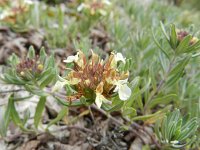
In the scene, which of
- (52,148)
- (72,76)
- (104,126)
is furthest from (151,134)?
(72,76)

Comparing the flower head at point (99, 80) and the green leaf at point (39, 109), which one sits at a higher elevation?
the flower head at point (99, 80)

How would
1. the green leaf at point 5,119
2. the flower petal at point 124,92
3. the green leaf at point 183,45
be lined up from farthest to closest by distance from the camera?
1. the green leaf at point 5,119
2. the green leaf at point 183,45
3. the flower petal at point 124,92

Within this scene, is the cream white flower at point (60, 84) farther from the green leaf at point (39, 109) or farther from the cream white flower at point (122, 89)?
the green leaf at point (39, 109)

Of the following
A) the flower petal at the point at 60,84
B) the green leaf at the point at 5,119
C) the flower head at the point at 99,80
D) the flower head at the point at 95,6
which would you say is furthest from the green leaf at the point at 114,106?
the flower head at the point at 95,6

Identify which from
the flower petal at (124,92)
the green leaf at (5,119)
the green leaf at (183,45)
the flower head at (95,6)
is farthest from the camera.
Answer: the flower head at (95,6)

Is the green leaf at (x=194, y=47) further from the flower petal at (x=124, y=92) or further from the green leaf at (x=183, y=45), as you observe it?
the flower petal at (x=124, y=92)

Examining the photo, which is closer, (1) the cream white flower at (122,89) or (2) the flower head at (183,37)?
(1) the cream white flower at (122,89)

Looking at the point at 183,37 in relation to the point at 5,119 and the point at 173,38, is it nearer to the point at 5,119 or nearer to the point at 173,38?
the point at 173,38

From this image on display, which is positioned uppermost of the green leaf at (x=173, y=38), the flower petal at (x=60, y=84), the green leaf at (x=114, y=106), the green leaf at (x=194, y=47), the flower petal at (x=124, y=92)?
the green leaf at (x=173, y=38)

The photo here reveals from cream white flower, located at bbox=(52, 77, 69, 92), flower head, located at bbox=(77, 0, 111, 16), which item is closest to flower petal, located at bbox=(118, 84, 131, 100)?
cream white flower, located at bbox=(52, 77, 69, 92)

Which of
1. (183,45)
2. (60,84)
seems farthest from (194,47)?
(60,84)
